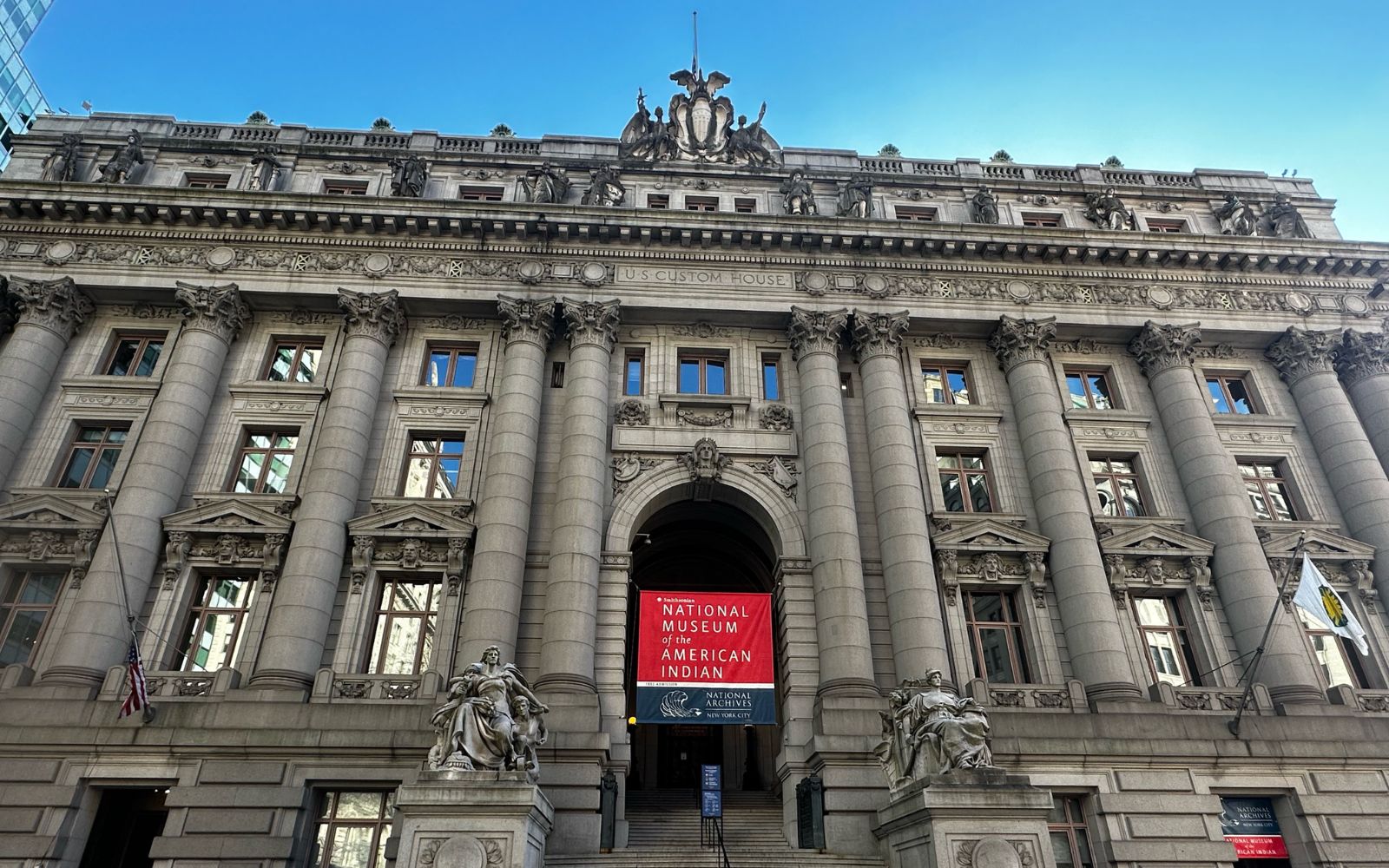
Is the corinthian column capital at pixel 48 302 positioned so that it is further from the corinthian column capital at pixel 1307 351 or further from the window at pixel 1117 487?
the corinthian column capital at pixel 1307 351

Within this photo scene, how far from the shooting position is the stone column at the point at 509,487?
21.6 metres

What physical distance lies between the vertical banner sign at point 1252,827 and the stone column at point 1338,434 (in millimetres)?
8599

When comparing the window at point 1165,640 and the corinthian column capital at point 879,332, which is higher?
the corinthian column capital at point 879,332

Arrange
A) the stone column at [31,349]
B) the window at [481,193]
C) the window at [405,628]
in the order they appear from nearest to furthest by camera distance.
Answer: the window at [405,628] < the stone column at [31,349] < the window at [481,193]

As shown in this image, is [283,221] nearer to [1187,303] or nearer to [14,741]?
[14,741]

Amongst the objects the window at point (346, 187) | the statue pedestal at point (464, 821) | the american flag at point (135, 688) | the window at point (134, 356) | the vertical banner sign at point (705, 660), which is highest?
the window at point (346, 187)

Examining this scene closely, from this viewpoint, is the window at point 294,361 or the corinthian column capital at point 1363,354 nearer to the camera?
the window at point 294,361

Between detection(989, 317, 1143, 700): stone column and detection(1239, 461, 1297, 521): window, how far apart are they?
6091mm

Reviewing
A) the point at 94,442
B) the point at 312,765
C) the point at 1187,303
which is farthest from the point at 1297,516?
the point at 94,442

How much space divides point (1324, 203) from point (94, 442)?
46.0m

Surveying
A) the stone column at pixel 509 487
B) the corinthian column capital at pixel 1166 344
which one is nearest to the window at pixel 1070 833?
the stone column at pixel 509 487

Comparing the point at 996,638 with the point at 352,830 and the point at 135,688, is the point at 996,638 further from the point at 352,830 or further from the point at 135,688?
the point at 135,688

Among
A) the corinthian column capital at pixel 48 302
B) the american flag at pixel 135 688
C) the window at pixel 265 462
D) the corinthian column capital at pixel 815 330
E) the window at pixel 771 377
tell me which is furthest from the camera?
the window at pixel 771 377

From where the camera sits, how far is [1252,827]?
811 inches
